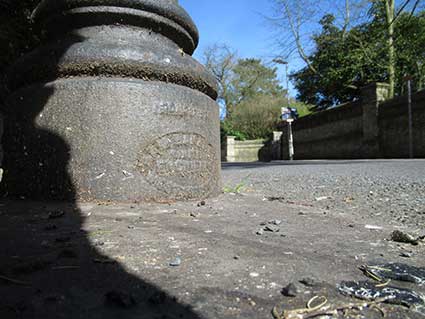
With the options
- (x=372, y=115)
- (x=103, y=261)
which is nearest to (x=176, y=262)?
(x=103, y=261)

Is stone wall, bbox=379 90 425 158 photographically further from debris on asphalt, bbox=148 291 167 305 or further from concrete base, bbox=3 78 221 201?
debris on asphalt, bbox=148 291 167 305

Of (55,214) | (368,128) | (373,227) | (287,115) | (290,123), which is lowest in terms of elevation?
(373,227)

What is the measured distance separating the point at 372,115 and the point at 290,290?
1501cm

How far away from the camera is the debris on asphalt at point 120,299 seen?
29.4 inches

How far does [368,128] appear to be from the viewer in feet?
46.7

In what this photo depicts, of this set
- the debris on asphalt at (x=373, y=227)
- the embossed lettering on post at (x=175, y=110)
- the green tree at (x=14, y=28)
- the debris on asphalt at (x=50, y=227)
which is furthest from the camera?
the green tree at (x=14, y=28)

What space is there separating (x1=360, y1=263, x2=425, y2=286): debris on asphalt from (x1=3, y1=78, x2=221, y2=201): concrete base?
A: 1.38 metres

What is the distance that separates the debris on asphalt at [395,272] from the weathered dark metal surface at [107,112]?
4.52ft

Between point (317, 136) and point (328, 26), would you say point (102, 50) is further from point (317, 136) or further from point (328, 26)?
point (328, 26)

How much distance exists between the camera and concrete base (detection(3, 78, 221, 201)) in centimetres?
202

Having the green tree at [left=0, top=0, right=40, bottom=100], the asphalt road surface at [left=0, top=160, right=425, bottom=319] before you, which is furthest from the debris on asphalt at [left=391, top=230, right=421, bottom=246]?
the green tree at [left=0, top=0, right=40, bottom=100]

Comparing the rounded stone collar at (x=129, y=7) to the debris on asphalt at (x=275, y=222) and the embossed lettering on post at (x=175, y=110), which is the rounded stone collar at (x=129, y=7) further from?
the debris on asphalt at (x=275, y=222)

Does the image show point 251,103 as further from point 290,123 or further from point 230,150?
point 290,123

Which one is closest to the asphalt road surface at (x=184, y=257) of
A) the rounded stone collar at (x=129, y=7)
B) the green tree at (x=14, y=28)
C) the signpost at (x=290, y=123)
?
the rounded stone collar at (x=129, y=7)
